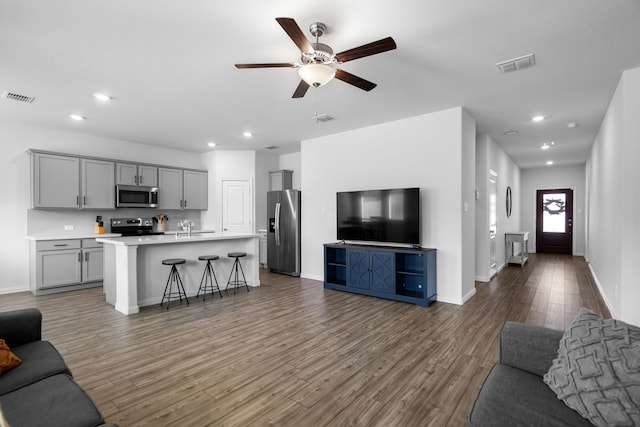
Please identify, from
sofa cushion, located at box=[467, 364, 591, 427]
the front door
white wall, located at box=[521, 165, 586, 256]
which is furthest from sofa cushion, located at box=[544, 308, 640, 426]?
the front door

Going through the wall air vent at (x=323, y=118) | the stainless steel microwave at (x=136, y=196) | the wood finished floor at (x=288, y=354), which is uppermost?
the wall air vent at (x=323, y=118)

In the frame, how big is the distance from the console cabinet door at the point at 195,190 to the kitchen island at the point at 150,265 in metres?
2.41

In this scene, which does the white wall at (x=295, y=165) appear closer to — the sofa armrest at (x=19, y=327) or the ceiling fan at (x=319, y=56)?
the ceiling fan at (x=319, y=56)

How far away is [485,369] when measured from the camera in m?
2.63

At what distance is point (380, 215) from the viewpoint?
501 centimetres

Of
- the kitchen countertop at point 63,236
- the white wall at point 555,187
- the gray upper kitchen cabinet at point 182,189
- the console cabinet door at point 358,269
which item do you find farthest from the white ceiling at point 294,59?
the white wall at point 555,187

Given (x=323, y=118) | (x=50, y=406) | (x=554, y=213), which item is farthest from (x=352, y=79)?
(x=554, y=213)

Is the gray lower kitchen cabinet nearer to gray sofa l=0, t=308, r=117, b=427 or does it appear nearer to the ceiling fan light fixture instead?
gray sofa l=0, t=308, r=117, b=427

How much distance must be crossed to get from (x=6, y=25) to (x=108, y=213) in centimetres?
439

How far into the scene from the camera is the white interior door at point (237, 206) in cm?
747

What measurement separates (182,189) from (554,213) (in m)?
11.1

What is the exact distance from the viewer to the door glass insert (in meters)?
10.0

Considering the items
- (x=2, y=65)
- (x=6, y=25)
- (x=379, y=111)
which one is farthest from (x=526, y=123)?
(x=2, y=65)

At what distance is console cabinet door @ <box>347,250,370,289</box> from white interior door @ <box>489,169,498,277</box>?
2905 millimetres
